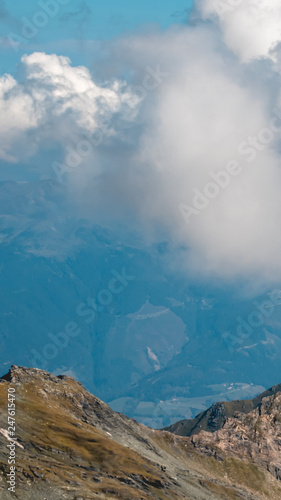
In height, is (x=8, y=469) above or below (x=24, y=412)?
below

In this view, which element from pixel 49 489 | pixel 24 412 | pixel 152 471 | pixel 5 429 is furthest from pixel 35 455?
pixel 152 471

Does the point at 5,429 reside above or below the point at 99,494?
above

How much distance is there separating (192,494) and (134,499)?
158 ft

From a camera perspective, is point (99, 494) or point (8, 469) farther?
point (99, 494)

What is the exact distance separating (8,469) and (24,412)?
57692 mm

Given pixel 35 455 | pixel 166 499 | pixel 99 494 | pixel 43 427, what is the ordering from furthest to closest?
pixel 43 427, pixel 166 499, pixel 35 455, pixel 99 494

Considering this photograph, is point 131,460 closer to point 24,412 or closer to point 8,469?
point 24,412

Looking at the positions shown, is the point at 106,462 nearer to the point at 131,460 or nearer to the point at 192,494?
the point at 131,460

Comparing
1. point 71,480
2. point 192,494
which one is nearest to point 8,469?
point 71,480

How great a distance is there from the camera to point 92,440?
18525cm

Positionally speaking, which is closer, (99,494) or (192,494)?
(99,494)

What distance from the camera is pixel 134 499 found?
487ft

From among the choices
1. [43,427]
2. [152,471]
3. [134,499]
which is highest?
[43,427]

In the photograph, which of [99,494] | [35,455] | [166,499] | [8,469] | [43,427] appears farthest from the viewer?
[43,427]
